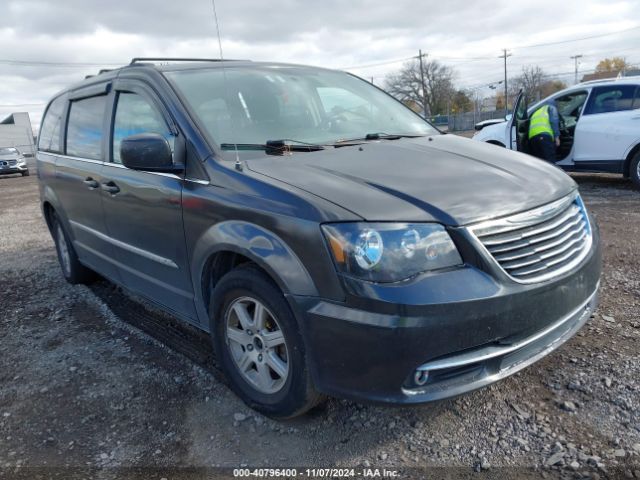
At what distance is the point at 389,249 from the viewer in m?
2.08

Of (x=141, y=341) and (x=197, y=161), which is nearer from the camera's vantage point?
(x=197, y=161)

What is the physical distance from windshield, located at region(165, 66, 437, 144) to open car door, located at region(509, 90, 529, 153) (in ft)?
15.5

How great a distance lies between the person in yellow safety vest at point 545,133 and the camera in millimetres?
8109

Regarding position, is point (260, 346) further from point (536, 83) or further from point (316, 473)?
point (536, 83)

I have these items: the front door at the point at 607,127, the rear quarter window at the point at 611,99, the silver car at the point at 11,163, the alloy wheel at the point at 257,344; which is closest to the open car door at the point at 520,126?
the front door at the point at 607,127

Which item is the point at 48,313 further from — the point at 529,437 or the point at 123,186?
the point at 529,437

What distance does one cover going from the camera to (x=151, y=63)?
354 cm

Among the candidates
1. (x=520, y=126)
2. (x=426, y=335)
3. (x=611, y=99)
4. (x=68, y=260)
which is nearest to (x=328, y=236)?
(x=426, y=335)

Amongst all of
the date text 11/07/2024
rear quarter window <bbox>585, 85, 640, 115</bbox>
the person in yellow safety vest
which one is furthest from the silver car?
the date text 11/07/2024

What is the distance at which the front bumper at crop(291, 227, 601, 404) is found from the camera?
2.01 meters

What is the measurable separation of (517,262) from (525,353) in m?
0.42

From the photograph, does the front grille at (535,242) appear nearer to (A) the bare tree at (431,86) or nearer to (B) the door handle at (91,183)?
(B) the door handle at (91,183)

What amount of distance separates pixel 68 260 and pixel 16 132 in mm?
63283

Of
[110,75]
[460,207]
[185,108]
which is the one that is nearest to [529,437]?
[460,207]
